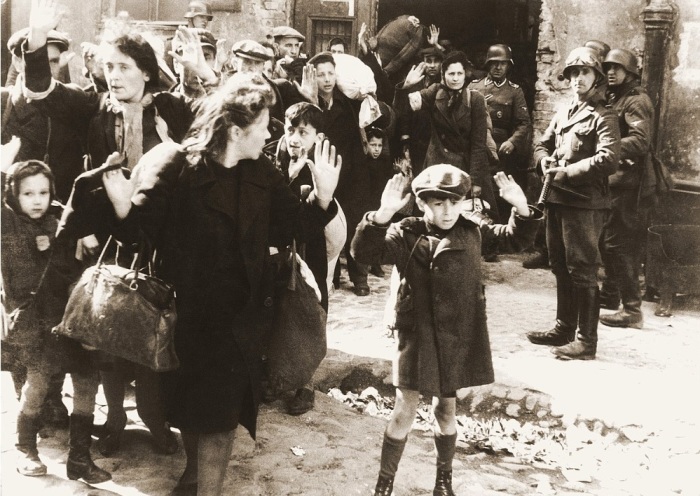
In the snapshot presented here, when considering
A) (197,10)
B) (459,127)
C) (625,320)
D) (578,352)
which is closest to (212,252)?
(578,352)

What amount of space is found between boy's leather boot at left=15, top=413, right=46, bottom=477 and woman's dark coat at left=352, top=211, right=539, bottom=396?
5.80 ft

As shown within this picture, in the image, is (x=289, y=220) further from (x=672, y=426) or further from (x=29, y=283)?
(x=672, y=426)

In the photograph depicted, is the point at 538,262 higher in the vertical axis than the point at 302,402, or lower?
higher

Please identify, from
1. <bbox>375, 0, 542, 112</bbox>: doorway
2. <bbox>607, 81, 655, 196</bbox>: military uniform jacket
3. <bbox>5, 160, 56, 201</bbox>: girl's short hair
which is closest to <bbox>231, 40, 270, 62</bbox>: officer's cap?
<bbox>5, 160, 56, 201</bbox>: girl's short hair

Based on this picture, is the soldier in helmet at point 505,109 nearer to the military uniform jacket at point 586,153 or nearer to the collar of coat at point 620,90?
the collar of coat at point 620,90

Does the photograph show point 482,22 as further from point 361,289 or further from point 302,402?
point 302,402

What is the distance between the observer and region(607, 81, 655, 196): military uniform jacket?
6703 mm

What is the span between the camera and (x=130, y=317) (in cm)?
346

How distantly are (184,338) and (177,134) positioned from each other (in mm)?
1406

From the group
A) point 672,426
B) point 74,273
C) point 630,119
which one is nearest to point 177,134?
point 74,273

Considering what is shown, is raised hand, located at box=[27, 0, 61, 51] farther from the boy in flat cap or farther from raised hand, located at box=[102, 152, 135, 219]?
the boy in flat cap

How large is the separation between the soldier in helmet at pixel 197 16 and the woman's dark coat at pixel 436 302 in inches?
228

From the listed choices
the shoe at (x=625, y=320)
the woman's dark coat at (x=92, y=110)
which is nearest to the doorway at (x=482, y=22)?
the shoe at (x=625, y=320)

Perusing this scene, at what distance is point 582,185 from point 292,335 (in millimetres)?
3047
